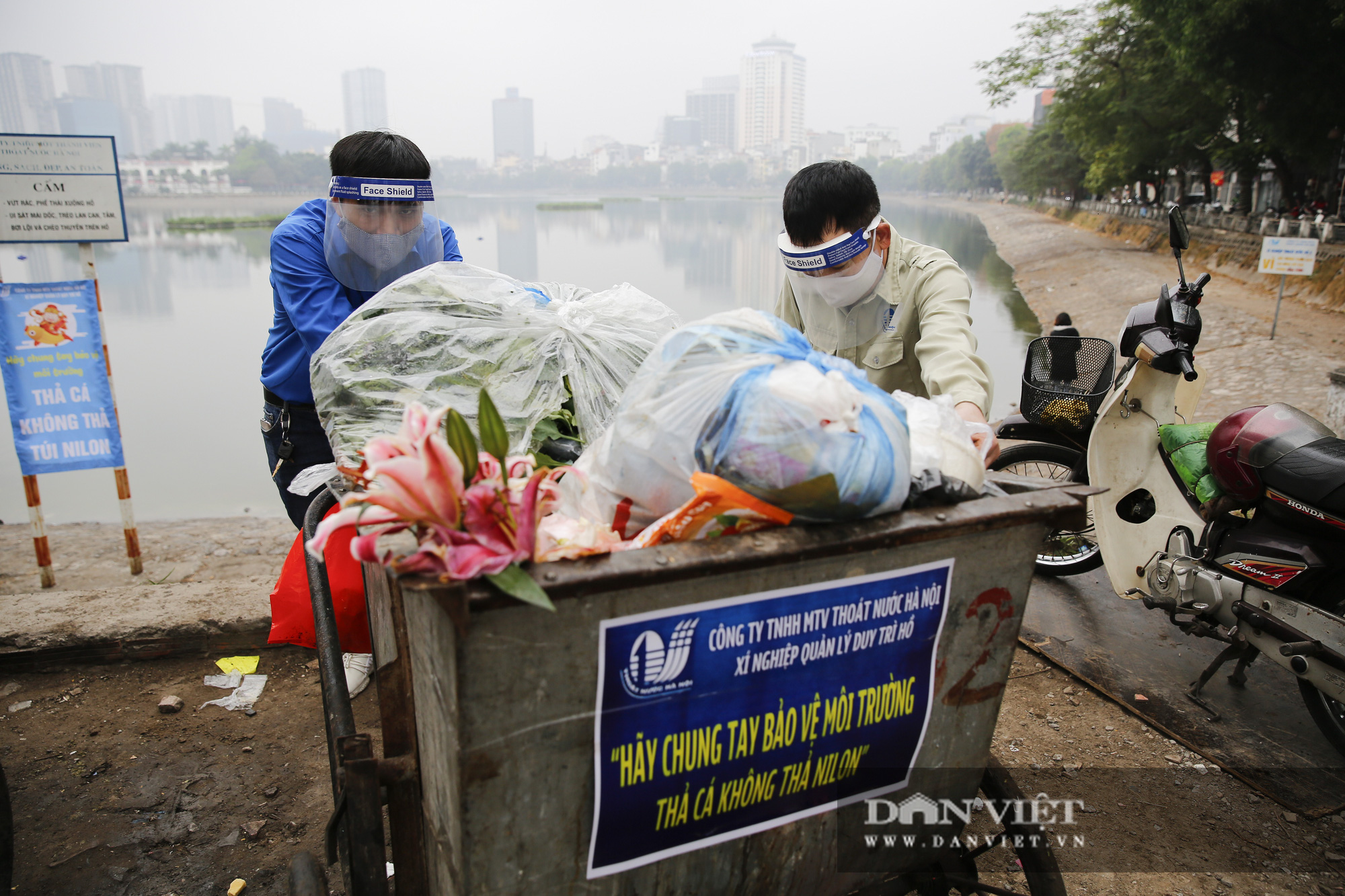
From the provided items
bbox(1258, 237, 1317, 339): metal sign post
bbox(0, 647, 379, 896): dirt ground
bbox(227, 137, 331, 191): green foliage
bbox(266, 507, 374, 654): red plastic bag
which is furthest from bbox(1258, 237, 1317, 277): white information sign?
bbox(227, 137, 331, 191): green foliage

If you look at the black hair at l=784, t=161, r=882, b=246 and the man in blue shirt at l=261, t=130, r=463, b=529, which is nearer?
the black hair at l=784, t=161, r=882, b=246

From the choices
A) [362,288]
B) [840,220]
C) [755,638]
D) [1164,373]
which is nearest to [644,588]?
[755,638]

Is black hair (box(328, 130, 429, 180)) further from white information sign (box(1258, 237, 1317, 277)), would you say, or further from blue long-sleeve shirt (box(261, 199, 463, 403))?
white information sign (box(1258, 237, 1317, 277))

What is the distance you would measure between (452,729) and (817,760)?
56cm

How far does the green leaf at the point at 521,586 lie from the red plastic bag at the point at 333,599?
112cm

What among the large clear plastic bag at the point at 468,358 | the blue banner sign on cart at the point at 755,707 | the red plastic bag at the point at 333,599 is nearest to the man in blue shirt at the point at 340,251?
the red plastic bag at the point at 333,599

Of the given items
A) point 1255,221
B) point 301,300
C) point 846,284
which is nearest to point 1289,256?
point 846,284

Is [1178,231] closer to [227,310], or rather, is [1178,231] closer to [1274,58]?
[1274,58]

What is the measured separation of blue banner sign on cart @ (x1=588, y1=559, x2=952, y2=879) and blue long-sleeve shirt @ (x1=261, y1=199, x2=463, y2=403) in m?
1.46

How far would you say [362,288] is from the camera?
90.7 inches

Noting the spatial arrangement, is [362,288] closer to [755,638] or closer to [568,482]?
[568,482]

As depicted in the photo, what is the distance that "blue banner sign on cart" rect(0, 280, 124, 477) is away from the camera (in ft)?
13.1

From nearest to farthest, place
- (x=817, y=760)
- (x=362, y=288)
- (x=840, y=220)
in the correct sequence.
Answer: (x=817, y=760) → (x=840, y=220) → (x=362, y=288)

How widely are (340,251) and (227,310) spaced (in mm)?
15836
